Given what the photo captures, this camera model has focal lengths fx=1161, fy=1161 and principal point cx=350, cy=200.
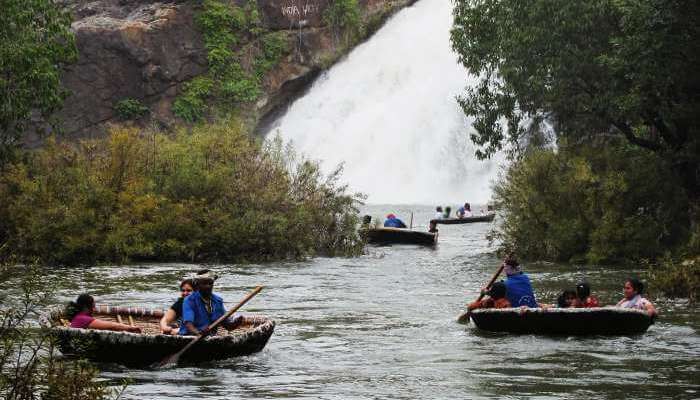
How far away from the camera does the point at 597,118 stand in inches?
1092

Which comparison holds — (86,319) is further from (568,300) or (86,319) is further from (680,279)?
(680,279)

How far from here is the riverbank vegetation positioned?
23812 mm

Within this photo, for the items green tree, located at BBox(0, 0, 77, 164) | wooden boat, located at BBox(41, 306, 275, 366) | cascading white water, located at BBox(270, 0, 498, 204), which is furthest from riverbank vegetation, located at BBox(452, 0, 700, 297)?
cascading white water, located at BBox(270, 0, 498, 204)

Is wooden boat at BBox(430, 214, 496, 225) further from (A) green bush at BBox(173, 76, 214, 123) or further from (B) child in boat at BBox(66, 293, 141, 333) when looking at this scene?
(B) child in boat at BBox(66, 293, 141, 333)

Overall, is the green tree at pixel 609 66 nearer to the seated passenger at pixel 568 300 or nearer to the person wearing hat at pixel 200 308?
the seated passenger at pixel 568 300

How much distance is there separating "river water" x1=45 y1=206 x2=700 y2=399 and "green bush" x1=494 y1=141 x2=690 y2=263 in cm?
148

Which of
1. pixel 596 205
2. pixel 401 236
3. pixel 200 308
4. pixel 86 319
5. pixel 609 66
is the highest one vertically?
pixel 609 66

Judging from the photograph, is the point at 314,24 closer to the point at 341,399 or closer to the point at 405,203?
the point at 405,203

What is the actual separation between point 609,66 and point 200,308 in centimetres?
1339

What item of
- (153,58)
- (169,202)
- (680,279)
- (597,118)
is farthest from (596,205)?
(153,58)

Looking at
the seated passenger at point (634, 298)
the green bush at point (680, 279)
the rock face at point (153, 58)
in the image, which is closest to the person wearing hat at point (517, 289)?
the seated passenger at point (634, 298)

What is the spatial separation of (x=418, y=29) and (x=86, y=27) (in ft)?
61.0

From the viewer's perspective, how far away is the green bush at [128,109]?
6444 cm

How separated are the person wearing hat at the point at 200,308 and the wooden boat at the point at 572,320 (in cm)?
426
